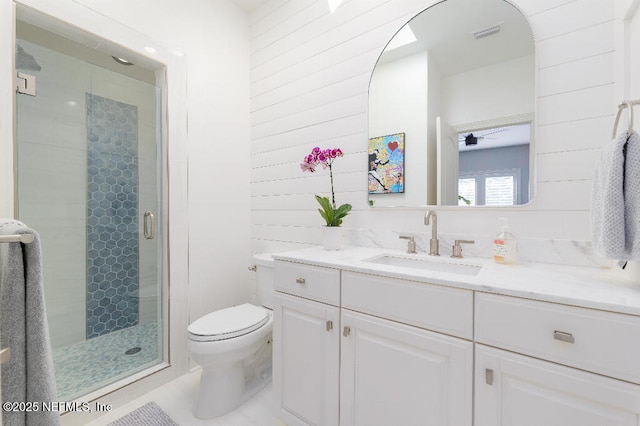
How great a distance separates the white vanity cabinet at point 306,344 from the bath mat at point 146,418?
24.6 inches

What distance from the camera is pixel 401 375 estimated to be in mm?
988

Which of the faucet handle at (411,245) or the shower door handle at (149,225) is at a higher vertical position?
the shower door handle at (149,225)

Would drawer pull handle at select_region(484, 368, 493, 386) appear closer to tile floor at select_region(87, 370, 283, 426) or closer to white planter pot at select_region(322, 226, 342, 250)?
white planter pot at select_region(322, 226, 342, 250)

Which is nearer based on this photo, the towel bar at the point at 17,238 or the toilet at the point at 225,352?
the towel bar at the point at 17,238

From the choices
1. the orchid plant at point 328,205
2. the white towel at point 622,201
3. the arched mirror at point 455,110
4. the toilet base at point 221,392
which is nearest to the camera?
the white towel at point 622,201

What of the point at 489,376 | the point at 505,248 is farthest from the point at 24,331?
the point at 505,248

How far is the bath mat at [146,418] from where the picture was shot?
1.43 m

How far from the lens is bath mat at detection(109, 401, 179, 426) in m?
1.43

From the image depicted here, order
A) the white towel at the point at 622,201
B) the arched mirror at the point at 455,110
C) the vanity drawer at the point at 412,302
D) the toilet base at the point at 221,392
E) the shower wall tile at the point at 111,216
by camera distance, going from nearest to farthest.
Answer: the white towel at the point at 622,201 → the vanity drawer at the point at 412,302 → the arched mirror at the point at 455,110 → the toilet base at the point at 221,392 → the shower wall tile at the point at 111,216

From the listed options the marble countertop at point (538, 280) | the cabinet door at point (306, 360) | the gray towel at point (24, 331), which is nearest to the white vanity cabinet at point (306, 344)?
the cabinet door at point (306, 360)

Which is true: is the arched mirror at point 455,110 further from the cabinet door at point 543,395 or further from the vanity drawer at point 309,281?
the cabinet door at point 543,395

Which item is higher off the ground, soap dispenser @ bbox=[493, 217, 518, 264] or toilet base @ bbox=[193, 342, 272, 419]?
soap dispenser @ bbox=[493, 217, 518, 264]

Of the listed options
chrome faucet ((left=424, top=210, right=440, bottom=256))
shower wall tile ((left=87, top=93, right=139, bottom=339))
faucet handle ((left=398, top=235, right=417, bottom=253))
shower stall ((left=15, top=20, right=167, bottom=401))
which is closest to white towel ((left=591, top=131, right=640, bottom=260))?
chrome faucet ((left=424, top=210, right=440, bottom=256))

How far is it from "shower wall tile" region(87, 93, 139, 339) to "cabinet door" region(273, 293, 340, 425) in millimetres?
1229
